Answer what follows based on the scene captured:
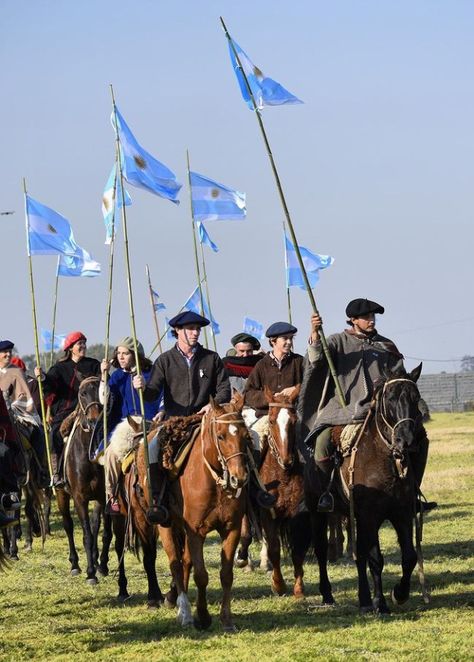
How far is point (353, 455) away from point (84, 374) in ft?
21.8

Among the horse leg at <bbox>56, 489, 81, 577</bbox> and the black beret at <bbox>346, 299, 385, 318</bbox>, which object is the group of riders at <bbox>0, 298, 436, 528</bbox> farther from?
the horse leg at <bbox>56, 489, 81, 577</bbox>

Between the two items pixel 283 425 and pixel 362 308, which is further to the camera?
pixel 283 425

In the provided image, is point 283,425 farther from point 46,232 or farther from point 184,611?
point 46,232

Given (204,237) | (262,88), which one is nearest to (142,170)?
(262,88)

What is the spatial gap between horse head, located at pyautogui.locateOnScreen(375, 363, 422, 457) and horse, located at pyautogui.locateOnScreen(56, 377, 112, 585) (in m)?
4.84

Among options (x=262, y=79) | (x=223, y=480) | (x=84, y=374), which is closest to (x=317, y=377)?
(x=223, y=480)

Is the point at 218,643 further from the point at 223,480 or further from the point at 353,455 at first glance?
the point at 353,455

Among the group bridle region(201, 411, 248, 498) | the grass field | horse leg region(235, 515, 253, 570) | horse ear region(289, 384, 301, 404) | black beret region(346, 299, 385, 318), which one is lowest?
the grass field

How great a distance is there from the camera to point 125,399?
50.0 ft

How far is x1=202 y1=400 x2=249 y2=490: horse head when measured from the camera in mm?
11586

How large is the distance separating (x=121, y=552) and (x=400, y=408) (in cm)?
394

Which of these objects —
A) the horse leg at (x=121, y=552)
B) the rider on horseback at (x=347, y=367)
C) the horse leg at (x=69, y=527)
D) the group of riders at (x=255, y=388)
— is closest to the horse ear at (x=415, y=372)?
the group of riders at (x=255, y=388)

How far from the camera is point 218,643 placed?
11242 millimetres

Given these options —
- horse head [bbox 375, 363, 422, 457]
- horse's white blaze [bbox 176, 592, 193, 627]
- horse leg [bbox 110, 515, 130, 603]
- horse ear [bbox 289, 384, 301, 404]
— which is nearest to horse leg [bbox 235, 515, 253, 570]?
horse leg [bbox 110, 515, 130, 603]
